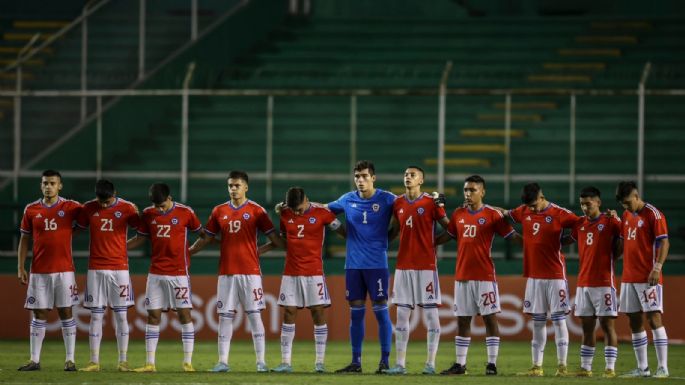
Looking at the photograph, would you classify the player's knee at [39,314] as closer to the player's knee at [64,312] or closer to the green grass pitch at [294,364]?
the player's knee at [64,312]

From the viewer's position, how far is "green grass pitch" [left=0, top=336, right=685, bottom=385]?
46.8ft

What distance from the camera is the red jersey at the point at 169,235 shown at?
51.5ft

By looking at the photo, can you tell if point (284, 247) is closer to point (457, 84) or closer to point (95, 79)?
point (95, 79)

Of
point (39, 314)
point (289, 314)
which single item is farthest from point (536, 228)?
point (39, 314)

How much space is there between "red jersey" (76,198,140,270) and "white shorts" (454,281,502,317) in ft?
11.9

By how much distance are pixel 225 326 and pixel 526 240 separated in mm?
3369

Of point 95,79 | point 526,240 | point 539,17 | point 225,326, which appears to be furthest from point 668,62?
point 225,326

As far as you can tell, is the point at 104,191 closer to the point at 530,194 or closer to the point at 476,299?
the point at 476,299

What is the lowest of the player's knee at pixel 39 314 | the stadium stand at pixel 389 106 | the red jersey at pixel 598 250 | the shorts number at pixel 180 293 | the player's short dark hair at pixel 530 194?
the player's knee at pixel 39 314

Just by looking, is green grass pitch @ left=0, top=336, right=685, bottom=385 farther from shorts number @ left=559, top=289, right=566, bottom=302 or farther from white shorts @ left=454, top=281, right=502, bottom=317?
shorts number @ left=559, top=289, right=566, bottom=302

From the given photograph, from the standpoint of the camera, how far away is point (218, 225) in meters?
16.0

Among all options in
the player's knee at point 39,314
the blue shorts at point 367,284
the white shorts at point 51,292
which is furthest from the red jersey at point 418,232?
the player's knee at point 39,314

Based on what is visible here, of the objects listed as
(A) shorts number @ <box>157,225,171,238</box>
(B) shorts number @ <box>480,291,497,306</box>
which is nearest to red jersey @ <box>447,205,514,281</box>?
(B) shorts number @ <box>480,291,497,306</box>

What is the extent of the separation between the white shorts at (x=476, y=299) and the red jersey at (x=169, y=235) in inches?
119
